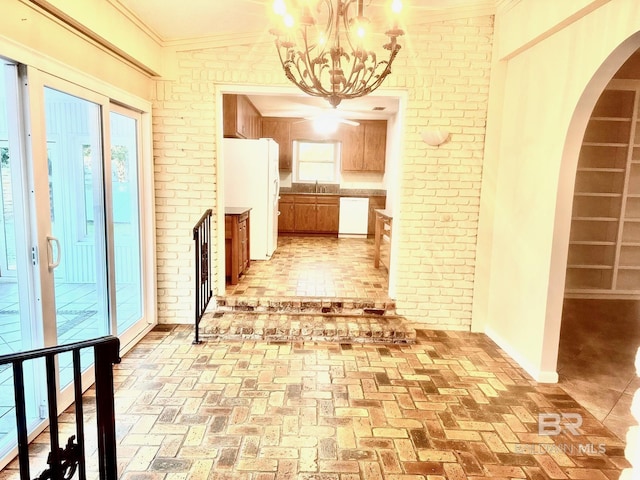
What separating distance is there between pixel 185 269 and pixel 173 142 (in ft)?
4.03

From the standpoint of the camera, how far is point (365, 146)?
8.31m

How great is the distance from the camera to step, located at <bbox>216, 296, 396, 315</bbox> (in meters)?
4.08

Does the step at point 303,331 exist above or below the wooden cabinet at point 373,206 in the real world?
below

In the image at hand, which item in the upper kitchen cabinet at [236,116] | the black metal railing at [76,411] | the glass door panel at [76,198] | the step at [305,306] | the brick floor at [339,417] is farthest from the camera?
the upper kitchen cabinet at [236,116]

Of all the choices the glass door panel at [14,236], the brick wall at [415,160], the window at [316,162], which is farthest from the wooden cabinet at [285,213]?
the glass door panel at [14,236]

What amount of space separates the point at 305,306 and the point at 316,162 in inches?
209

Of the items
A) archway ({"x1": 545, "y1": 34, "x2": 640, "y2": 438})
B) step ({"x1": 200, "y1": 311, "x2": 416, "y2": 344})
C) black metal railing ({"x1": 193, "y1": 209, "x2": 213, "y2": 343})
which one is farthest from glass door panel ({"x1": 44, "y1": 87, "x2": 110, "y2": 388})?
archway ({"x1": 545, "y1": 34, "x2": 640, "y2": 438})

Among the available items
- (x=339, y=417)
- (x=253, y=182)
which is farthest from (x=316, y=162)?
(x=339, y=417)

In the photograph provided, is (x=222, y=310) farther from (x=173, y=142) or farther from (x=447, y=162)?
(x=447, y=162)

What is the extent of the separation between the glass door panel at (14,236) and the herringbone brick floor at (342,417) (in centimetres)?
55

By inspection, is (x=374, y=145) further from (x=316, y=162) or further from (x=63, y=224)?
(x=63, y=224)

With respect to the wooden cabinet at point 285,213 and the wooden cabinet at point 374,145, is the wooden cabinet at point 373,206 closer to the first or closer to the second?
the wooden cabinet at point 374,145

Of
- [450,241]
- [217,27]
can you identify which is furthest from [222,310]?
[217,27]

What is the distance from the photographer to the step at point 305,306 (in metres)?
4.08
